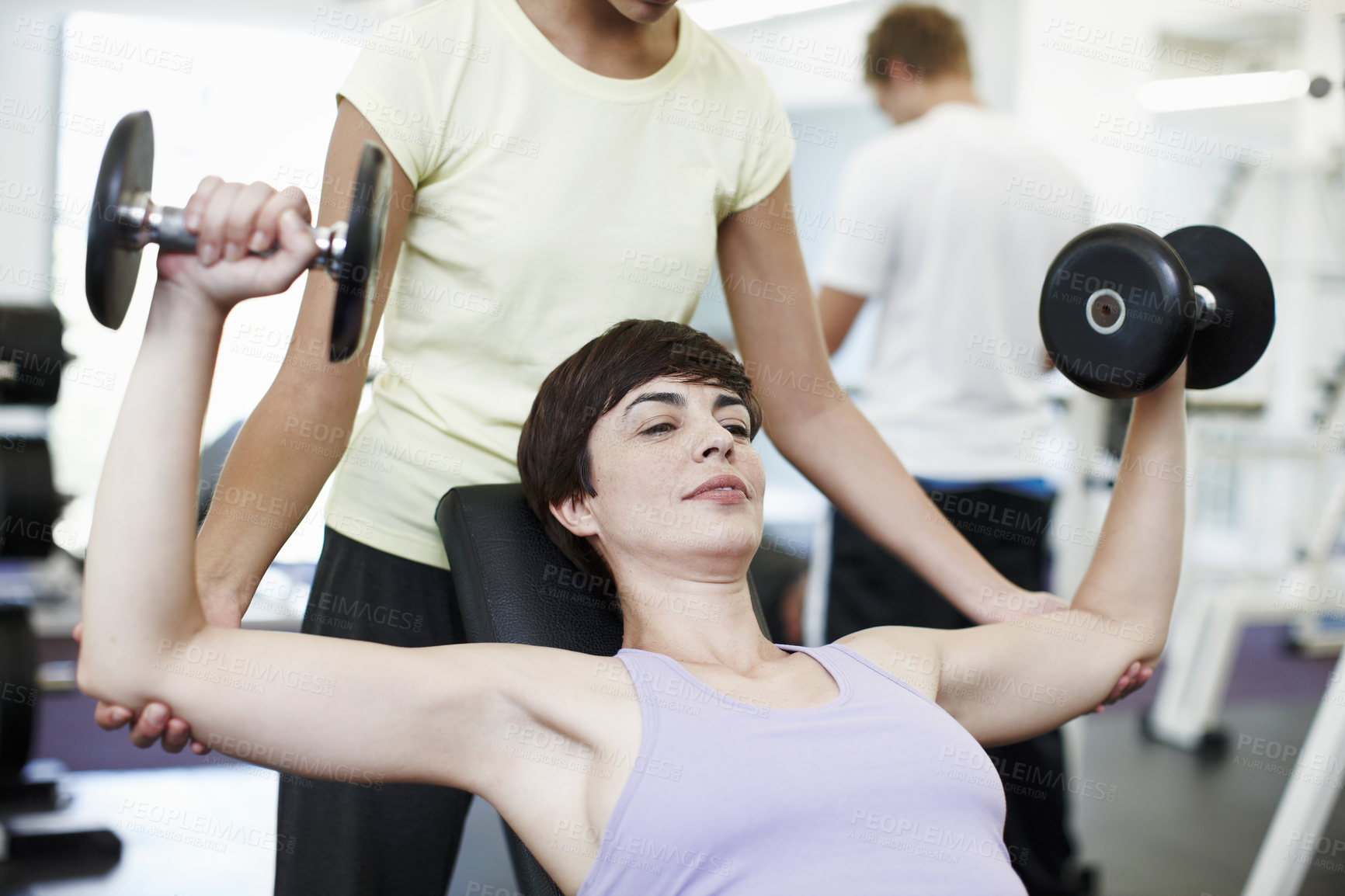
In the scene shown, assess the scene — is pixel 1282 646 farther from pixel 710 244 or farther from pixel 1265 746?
pixel 710 244

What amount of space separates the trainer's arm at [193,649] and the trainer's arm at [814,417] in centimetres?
63

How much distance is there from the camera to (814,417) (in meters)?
1.45

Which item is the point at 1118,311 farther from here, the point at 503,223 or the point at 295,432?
the point at 295,432

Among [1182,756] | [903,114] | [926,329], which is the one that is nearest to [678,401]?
[926,329]

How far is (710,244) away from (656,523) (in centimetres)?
35

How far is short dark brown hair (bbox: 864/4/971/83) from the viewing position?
2137mm

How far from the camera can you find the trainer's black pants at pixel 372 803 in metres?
1.23

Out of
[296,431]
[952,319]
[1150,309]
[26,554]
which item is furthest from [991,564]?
[26,554]

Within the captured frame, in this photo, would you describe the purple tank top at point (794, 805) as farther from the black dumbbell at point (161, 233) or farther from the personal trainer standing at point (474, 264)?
the black dumbbell at point (161, 233)

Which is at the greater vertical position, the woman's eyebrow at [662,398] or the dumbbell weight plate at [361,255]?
the dumbbell weight plate at [361,255]

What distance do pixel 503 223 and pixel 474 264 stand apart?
0.05 meters

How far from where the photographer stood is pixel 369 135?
1.13m

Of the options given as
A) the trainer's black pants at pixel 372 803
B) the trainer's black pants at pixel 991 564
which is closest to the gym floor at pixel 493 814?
the trainer's black pants at pixel 991 564

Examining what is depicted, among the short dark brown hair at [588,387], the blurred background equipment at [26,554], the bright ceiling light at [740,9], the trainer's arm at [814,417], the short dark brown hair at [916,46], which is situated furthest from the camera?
the bright ceiling light at [740,9]
